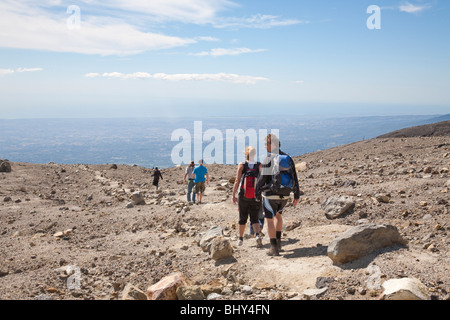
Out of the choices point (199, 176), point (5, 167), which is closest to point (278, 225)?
point (199, 176)

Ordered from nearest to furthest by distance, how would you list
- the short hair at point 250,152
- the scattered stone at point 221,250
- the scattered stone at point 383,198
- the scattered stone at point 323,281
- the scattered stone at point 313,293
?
1. the scattered stone at point 313,293
2. the scattered stone at point 323,281
3. the scattered stone at point 221,250
4. the short hair at point 250,152
5. the scattered stone at point 383,198

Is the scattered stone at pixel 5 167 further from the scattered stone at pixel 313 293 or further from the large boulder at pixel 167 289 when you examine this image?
the scattered stone at pixel 313 293

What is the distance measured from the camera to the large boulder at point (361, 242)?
505cm

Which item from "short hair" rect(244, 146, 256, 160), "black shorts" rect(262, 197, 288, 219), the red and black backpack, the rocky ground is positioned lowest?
the rocky ground

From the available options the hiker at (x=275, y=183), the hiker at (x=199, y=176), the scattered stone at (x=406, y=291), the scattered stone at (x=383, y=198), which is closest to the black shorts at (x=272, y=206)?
the hiker at (x=275, y=183)

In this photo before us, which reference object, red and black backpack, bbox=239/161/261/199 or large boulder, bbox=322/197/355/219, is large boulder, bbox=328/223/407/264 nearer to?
red and black backpack, bbox=239/161/261/199

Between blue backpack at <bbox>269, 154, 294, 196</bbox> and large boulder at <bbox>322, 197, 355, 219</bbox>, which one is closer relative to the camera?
blue backpack at <bbox>269, 154, 294, 196</bbox>

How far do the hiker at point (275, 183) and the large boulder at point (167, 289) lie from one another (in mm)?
2007

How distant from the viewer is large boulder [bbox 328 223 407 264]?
505 cm

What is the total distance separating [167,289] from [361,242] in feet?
10.2

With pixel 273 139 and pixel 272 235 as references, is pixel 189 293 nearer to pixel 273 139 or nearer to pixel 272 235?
pixel 272 235

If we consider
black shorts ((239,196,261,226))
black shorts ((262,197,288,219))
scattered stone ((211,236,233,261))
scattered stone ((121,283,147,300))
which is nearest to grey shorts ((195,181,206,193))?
black shorts ((239,196,261,226))

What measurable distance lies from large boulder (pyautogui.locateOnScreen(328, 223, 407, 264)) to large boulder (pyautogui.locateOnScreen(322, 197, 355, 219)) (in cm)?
273
